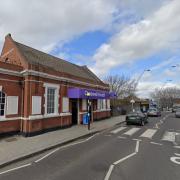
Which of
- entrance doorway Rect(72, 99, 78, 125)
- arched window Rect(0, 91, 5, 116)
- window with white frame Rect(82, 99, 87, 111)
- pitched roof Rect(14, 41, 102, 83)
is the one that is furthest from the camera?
window with white frame Rect(82, 99, 87, 111)

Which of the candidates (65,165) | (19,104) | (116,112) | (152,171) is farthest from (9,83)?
(116,112)

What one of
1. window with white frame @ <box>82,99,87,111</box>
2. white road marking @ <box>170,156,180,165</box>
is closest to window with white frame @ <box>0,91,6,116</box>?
window with white frame @ <box>82,99,87,111</box>

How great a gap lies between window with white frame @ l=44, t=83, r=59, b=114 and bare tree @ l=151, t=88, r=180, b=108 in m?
89.0

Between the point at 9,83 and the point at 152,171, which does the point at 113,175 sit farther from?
the point at 9,83

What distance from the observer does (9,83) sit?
14719 millimetres

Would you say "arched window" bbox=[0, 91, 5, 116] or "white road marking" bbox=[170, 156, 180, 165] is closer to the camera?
"white road marking" bbox=[170, 156, 180, 165]

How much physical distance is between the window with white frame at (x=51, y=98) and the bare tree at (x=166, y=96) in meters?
89.0

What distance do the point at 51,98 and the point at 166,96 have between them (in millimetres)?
95401

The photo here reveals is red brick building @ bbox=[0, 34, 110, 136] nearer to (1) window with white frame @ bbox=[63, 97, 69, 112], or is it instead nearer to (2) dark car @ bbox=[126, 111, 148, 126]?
(1) window with white frame @ bbox=[63, 97, 69, 112]

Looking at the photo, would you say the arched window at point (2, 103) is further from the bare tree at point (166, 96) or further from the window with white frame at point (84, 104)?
the bare tree at point (166, 96)

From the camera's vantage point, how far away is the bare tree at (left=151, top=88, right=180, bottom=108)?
102 meters

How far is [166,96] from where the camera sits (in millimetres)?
105000

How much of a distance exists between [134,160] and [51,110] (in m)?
10.1

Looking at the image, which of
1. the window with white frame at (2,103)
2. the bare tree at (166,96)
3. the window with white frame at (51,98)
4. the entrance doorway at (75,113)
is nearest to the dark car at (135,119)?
the entrance doorway at (75,113)
